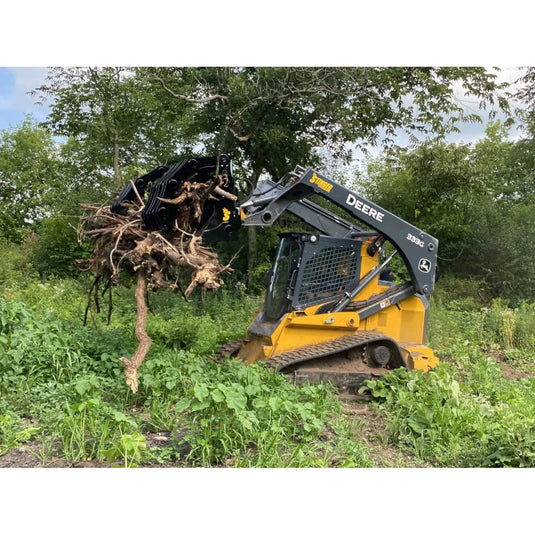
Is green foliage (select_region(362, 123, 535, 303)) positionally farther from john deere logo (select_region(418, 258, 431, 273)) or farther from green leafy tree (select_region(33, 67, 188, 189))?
john deere logo (select_region(418, 258, 431, 273))

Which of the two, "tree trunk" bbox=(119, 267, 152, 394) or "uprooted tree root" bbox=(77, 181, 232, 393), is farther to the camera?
"uprooted tree root" bbox=(77, 181, 232, 393)

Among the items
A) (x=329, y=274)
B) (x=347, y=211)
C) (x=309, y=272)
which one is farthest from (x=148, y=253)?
(x=347, y=211)

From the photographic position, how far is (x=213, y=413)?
4164 mm

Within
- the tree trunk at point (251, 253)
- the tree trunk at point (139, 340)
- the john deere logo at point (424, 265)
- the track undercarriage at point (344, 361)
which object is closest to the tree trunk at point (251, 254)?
the tree trunk at point (251, 253)

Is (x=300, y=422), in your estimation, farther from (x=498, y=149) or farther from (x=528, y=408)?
(x=498, y=149)

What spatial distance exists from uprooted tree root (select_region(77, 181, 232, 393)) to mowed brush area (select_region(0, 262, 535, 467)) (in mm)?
536

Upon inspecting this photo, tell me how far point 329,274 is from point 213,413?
2.72 metres

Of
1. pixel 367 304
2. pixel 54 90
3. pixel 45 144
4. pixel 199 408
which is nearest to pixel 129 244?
pixel 199 408

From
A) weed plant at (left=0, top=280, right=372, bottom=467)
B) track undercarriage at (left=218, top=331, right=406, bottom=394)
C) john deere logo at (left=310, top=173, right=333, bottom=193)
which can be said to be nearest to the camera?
weed plant at (left=0, top=280, right=372, bottom=467)

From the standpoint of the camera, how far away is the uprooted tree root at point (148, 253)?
197 inches

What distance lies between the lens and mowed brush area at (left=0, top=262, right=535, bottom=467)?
4.09 m

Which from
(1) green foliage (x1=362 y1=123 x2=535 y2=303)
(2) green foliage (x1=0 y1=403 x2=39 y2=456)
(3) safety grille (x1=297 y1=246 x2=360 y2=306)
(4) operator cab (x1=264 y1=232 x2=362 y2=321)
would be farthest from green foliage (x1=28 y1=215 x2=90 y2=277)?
(2) green foliage (x1=0 y1=403 x2=39 y2=456)

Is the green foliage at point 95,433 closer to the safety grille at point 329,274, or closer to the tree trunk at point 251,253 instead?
the safety grille at point 329,274

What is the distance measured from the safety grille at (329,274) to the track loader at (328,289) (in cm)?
1
